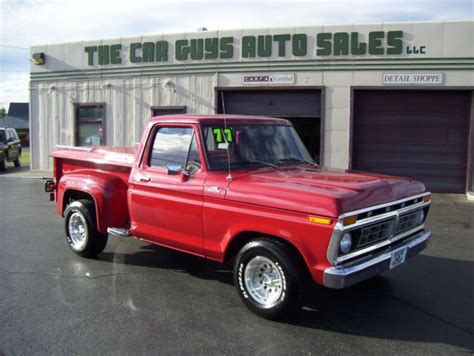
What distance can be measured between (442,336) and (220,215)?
2.27 meters

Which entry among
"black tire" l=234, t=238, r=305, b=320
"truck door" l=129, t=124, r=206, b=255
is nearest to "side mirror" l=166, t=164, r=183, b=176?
"truck door" l=129, t=124, r=206, b=255

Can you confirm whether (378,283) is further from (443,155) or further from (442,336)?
(443,155)

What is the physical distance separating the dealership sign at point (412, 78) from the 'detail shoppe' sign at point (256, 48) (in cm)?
63

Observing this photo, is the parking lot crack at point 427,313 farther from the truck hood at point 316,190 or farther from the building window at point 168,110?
the building window at point 168,110

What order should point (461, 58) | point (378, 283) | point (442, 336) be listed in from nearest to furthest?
1. point (442, 336)
2. point (378, 283)
3. point (461, 58)

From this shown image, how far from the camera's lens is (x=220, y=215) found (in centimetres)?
467

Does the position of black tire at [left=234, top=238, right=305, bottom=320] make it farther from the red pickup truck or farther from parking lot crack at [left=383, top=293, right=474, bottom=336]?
parking lot crack at [left=383, top=293, right=474, bottom=336]

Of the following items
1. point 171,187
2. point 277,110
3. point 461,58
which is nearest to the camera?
point 171,187

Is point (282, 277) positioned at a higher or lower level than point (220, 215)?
lower

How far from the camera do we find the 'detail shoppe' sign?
44.2 ft

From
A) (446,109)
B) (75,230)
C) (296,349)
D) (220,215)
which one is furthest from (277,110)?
(296,349)

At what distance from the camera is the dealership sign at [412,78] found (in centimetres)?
1316

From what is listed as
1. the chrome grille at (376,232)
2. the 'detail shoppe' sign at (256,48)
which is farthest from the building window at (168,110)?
the chrome grille at (376,232)

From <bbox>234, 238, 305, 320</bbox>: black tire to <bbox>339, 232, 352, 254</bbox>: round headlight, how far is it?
0.47 meters
